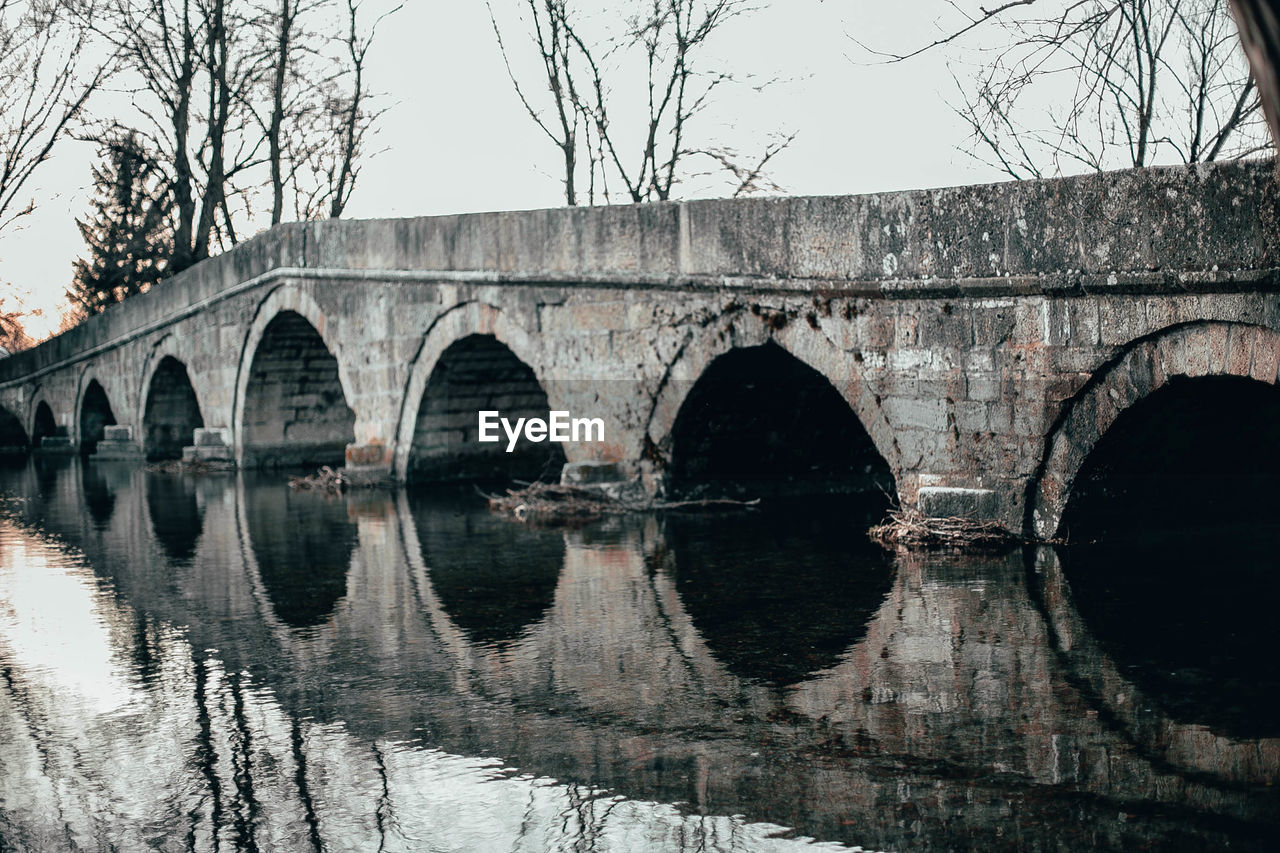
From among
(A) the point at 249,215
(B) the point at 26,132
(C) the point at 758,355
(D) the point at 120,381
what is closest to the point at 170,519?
(C) the point at 758,355

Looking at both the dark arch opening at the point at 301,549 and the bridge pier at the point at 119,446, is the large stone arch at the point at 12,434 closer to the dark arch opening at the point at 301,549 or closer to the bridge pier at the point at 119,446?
the bridge pier at the point at 119,446

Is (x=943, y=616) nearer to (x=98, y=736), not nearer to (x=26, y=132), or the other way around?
(x=98, y=736)

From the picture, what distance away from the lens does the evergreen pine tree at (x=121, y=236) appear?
30308 millimetres

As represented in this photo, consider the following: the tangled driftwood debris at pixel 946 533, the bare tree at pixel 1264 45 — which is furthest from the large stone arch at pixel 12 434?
the bare tree at pixel 1264 45

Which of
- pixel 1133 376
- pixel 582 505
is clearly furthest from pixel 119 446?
pixel 1133 376

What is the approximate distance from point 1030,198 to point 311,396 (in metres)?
11.2

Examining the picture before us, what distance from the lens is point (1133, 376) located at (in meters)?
6.77

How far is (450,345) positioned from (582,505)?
9.10 feet

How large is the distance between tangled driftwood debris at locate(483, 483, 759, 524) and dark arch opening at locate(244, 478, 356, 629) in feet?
3.99

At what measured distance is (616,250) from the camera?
9797 millimetres

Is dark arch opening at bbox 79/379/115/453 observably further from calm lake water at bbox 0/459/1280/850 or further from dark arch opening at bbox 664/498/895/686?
dark arch opening at bbox 664/498/895/686

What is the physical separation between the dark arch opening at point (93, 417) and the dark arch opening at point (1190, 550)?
1709 centimetres

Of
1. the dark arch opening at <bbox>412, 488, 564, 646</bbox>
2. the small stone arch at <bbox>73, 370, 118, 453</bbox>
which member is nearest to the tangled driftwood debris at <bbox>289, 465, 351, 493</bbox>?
the dark arch opening at <bbox>412, 488, 564, 646</bbox>

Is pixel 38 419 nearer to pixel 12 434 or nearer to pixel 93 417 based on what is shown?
pixel 12 434
